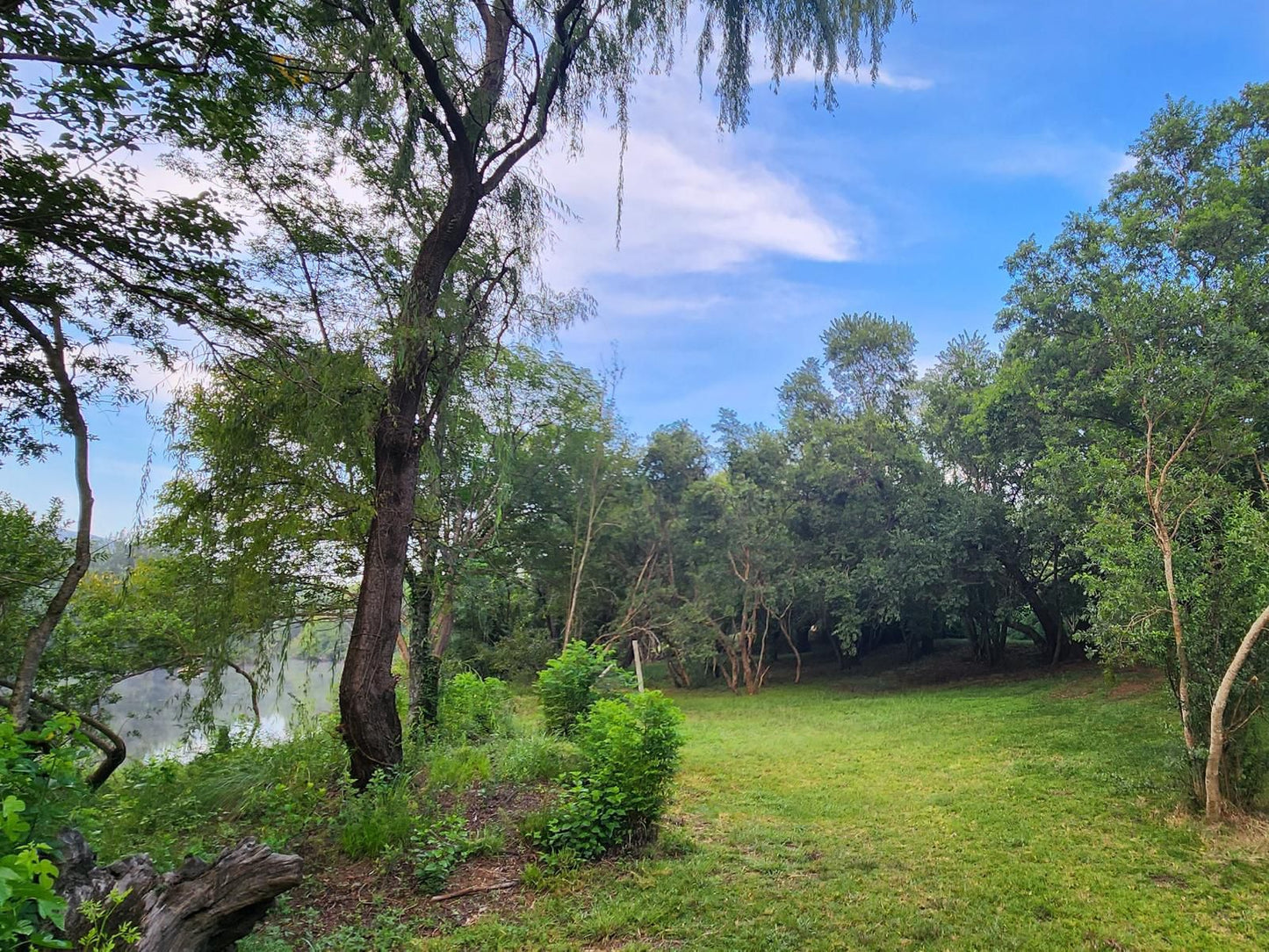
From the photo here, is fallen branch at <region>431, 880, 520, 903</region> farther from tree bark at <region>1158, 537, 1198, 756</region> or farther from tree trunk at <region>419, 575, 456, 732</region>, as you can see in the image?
tree bark at <region>1158, 537, 1198, 756</region>

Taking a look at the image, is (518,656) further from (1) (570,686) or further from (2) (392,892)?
(2) (392,892)

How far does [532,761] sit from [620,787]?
132 centimetres

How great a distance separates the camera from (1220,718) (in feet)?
14.7

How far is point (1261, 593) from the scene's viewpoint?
177 inches

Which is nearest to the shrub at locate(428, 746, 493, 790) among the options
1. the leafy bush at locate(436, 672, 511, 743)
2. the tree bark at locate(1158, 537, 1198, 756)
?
the leafy bush at locate(436, 672, 511, 743)

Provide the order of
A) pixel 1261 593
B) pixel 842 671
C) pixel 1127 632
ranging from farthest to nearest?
pixel 842 671
pixel 1127 632
pixel 1261 593

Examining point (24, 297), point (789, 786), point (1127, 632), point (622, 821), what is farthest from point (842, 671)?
point (24, 297)

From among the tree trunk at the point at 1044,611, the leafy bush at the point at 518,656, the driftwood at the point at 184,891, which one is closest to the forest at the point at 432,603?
the driftwood at the point at 184,891

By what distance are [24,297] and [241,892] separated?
3196 mm

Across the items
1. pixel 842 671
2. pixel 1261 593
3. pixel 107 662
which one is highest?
pixel 1261 593

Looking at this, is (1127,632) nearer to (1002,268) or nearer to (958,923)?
(958,923)

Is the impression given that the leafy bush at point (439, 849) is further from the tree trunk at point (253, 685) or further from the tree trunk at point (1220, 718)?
the tree trunk at point (1220, 718)

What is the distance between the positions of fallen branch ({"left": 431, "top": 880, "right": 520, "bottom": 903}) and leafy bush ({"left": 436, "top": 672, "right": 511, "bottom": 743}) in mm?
2689

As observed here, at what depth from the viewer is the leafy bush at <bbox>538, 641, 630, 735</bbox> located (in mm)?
6695
